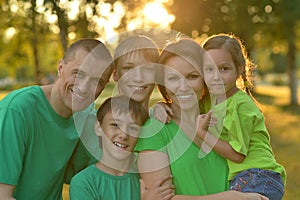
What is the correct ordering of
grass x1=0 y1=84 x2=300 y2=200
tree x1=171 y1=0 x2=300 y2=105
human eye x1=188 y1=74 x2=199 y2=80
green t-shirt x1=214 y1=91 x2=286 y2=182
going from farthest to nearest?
tree x1=171 y1=0 x2=300 y2=105 < grass x1=0 y1=84 x2=300 y2=200 < green t-shirt x1=214 y1=91 x2=286 y2=182 < human eye x1=188 y1=74 x2=199 y2=80

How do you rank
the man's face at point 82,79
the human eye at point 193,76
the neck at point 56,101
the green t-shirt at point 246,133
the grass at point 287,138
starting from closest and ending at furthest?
1. the human eye at point 193,76
2. the green t-shirt at point 246,133
3. the man's face at point 82,79
4. the neck at point 56,101
5. the grass at point 287,138

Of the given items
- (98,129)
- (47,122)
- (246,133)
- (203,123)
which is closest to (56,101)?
(47,122)

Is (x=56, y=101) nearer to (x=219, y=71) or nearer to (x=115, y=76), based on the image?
(x=115, y=76)

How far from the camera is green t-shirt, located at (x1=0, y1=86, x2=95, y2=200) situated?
305cm

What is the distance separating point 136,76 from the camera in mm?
3082

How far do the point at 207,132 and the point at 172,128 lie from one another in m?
0.21

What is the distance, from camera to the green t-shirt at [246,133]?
3.05 metres

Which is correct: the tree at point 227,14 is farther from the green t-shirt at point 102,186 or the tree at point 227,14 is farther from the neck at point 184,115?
the green t-shirt at point 102,186

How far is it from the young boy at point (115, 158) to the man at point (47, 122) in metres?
0.23

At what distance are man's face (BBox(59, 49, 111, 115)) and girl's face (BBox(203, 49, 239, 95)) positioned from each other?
65cm

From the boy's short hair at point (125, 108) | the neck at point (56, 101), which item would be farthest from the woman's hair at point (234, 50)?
the neck at point (56, 101)

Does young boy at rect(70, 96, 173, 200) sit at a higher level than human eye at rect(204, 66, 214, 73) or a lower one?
lower

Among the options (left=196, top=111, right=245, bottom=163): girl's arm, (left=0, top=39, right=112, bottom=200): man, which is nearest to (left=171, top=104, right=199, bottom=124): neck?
(left=196, top=111, right=245, bottom=163): girl's arm

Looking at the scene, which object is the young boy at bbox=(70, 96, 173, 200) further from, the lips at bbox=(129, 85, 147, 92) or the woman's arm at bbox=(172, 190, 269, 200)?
the woman's arm at bbox=(172, 190, 269, 200)
